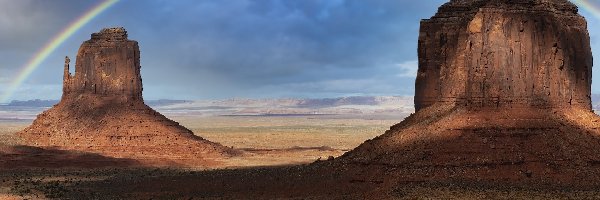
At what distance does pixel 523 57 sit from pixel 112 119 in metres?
47.5

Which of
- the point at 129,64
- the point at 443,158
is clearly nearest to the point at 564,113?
the point at 443,158

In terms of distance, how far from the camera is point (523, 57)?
4128 centimetres

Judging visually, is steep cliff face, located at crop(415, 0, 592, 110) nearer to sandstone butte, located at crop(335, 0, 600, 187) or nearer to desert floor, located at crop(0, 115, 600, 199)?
sandstone butte, located at crop(335, 0, 600, 187)

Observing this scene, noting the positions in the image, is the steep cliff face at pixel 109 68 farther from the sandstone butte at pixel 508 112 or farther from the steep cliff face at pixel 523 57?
the steep cliff face at pixel 523 57

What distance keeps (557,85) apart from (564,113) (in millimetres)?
1535

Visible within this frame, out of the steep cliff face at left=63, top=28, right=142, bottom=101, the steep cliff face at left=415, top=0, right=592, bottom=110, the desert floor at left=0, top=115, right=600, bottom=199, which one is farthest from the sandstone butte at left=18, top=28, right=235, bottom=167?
the steep cliff face at left=415, top=0, right=592, bottom=110

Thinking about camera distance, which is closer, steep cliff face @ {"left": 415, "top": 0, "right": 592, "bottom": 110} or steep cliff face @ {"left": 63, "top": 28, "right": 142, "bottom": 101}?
steep cliff face @ {"left": 415, "top": 0, "right": 592, "bottom": 110}

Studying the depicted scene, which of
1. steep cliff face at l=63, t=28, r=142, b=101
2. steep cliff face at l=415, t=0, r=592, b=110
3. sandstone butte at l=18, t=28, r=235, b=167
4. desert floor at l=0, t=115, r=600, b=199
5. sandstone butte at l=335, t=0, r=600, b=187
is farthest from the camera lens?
steep cliff face at l=63, t=28, r=142, b=101

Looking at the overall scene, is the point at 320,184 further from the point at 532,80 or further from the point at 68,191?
the point at 68,191

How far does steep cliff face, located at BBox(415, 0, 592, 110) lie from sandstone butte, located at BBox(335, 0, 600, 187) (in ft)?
0.17

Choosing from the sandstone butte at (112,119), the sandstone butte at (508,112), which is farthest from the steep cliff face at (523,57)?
the sandstone butte at (112,119)

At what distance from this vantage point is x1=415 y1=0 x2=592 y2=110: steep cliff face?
1618 inches

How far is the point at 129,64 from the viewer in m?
82.3

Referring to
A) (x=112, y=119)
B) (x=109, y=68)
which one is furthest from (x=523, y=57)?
(x=109, y=68)
